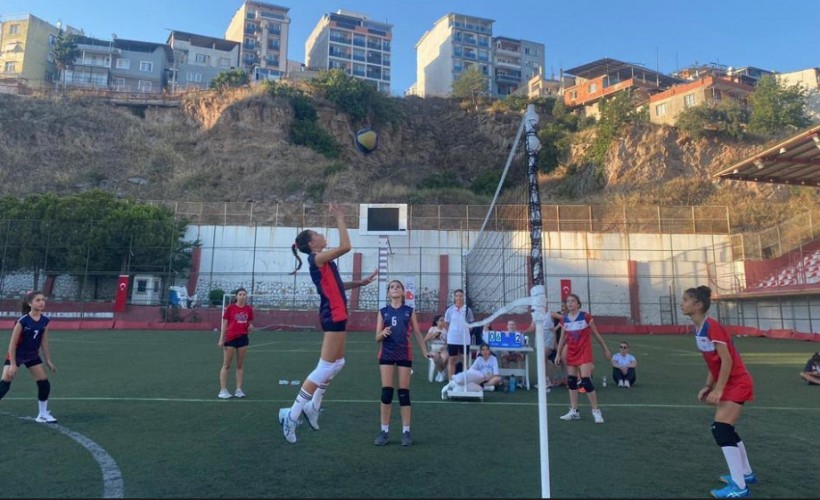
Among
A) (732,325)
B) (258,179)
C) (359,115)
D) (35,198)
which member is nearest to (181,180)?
(258,179)

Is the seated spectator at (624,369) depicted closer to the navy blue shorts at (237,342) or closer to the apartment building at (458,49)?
the navy blue shorts at (237,342)

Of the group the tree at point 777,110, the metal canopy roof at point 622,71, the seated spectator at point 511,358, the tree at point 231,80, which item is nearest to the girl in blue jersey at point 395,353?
the seated spectator at point 511,358

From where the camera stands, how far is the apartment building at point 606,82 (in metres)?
76.2

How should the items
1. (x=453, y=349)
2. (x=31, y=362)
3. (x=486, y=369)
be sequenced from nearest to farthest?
(x=31, y=362)
(x=486, y=369)
(x=453, y=349)

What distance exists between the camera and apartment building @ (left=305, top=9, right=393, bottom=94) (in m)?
106

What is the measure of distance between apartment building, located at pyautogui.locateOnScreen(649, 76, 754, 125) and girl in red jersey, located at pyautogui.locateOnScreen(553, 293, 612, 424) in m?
62.5

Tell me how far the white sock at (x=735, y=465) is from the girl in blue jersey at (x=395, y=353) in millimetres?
3106

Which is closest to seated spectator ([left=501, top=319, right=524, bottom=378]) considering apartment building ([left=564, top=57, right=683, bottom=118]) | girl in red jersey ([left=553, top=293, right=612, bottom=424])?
girl in red jersey ([left=553, top=293, right=612, bottom=424])

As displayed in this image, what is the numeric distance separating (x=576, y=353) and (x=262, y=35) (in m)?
112

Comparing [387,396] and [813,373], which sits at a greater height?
[387,396]

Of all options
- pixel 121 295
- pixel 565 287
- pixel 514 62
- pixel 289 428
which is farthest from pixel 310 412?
pixel 514 62

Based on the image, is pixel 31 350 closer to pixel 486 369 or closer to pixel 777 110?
pixel 486 369

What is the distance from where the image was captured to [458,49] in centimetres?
10081

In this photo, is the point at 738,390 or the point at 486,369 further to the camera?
the point at 486,369
